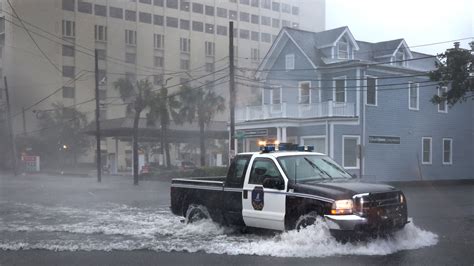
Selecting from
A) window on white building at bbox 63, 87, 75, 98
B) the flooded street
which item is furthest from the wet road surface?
window on white building at bbox 63, 87, 75, 98

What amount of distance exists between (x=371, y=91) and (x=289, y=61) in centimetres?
364

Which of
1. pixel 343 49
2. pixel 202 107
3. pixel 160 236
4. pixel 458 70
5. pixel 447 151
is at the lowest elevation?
pixel 160 236

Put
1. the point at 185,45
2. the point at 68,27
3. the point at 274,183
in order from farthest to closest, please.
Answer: the point at 185,45 → the point at 274,183 → the point at 68,27

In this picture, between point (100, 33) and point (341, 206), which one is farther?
point (100, 33)

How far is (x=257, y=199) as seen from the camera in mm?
6664

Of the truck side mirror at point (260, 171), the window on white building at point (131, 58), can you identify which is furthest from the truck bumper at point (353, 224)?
the window on white building at point (131, 58)

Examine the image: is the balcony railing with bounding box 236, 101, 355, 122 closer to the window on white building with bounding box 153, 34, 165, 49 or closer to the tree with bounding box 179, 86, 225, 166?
the tree with bounding box 179, 86, 225, 166

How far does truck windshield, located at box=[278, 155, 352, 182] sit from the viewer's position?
6566mm

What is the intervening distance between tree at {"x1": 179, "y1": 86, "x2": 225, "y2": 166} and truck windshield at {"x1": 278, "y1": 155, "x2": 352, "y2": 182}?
17332 millimetres

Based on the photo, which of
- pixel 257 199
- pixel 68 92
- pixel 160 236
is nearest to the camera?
pixel 257 199

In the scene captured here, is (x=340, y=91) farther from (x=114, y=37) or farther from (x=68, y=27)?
(x=68, y=27)

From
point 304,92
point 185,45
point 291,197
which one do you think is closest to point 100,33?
point 185,45

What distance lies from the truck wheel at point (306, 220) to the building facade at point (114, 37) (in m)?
2.40

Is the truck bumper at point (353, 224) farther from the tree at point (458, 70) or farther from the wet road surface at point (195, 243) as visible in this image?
the tree at point (458, 70)
